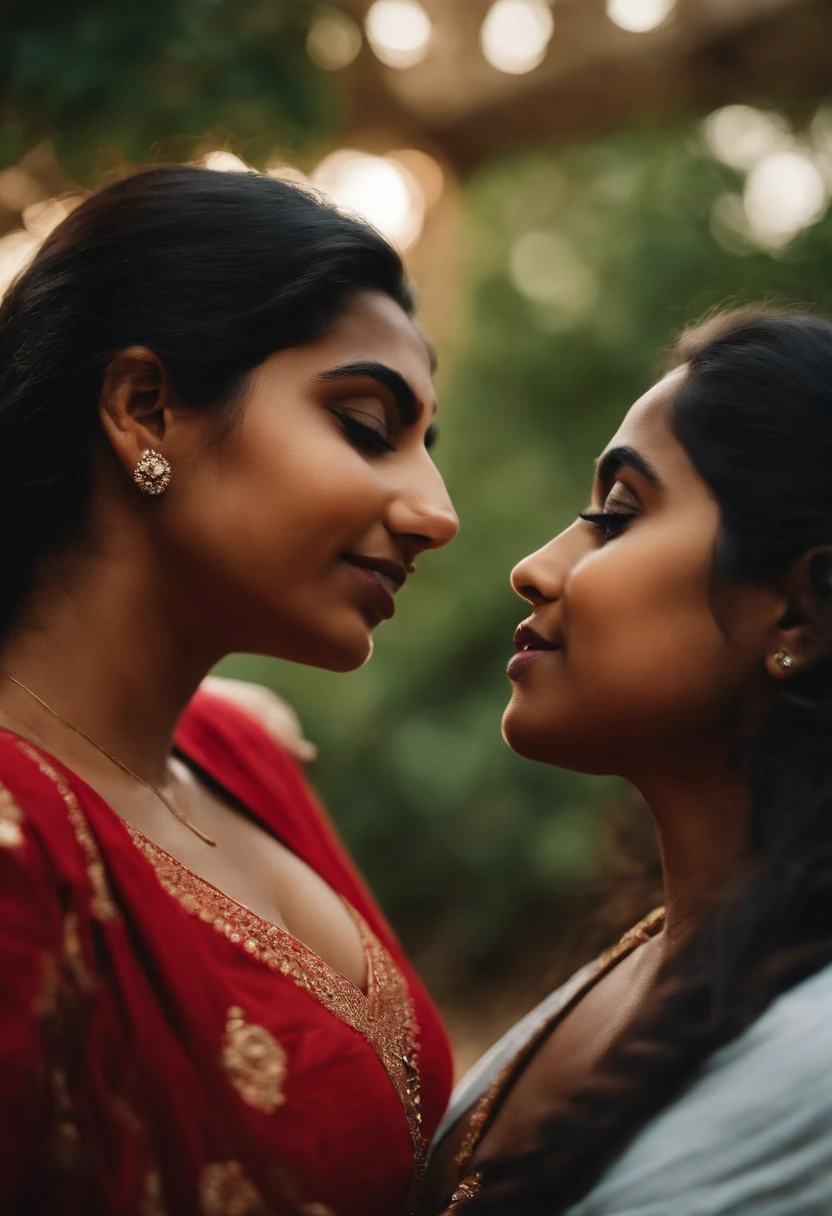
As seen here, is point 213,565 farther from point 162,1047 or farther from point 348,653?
point 162,1047

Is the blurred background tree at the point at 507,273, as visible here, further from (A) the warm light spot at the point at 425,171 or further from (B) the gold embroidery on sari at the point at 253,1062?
(B) the gold embroidery on sari at the point at 253,1062

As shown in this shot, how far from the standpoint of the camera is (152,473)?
1634mm

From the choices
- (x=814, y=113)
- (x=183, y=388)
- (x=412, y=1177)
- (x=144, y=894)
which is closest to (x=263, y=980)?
(x=144, y=894)

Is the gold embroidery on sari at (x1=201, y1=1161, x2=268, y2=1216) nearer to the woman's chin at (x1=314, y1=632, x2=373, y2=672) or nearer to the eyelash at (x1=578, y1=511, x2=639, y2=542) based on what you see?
the woman's chin at (x1=314, y1=632, x2=373, y2=672)

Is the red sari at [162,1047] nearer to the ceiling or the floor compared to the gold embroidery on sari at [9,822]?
nearer to the floor

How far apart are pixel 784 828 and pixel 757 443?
1.67 feet

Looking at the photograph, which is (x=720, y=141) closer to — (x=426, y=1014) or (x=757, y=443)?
(x=757, y=443)

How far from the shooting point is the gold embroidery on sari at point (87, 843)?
1.36 metres

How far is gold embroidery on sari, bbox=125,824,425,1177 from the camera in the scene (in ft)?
4.99

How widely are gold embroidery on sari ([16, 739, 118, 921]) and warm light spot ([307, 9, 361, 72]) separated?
7.53 feet

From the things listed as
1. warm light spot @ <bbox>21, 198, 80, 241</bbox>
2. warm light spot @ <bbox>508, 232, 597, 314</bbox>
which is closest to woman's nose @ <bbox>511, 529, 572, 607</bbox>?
warm light spot @ <bbox>21, 198, 80, 241</bbox>

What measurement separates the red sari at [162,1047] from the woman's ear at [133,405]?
0.47 m

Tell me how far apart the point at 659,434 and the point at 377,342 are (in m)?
0.46

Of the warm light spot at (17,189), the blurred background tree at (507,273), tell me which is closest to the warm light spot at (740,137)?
the blurred background tree at (507,273)
